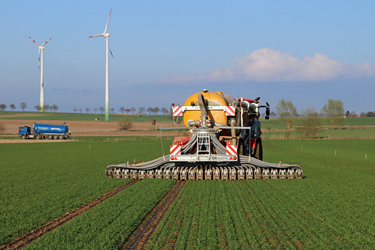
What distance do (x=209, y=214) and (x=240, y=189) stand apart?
489 centimetres

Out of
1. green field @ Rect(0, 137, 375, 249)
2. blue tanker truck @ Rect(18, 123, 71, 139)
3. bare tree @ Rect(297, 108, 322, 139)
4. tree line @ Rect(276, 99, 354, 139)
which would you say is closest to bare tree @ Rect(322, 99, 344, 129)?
tree line @ Rect(276, 99, 354, 139)

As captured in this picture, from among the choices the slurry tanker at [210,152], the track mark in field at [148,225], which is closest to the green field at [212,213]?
the track mark in field at [148,225]

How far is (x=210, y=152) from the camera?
17875mm

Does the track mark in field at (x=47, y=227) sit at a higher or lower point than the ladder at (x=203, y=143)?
lower

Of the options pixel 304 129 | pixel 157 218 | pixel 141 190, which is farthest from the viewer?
pixel 304 129

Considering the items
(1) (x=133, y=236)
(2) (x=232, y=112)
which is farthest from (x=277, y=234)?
(2) (x=232, y=112)

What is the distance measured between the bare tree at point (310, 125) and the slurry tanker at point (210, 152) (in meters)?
66.1

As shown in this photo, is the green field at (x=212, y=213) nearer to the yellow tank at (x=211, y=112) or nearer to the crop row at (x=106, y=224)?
the crop row at (x=106, y=224)

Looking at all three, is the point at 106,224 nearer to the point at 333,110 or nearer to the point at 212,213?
the point at 212,213

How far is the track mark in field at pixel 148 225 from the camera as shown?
9016mm

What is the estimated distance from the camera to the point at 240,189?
16391 mm

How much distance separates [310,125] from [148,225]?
7808 cm

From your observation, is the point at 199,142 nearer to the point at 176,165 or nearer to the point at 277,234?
the point at 176,165

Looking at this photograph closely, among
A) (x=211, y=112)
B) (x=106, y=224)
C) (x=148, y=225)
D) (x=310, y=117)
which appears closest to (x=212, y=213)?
(x=148, y=225)
